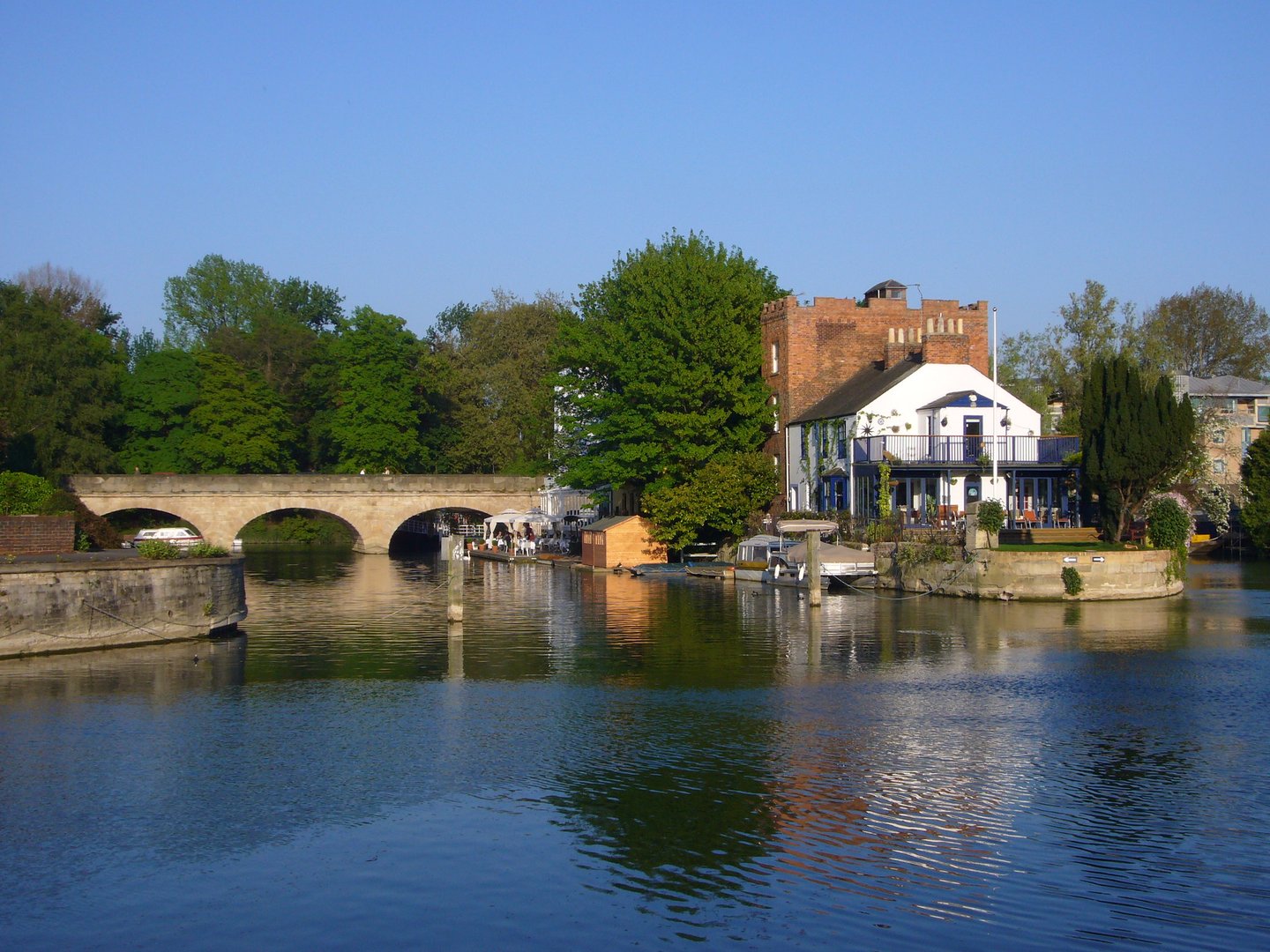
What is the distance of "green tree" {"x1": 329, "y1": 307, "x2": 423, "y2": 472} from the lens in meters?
93.9

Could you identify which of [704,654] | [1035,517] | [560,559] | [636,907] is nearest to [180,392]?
[560,559]

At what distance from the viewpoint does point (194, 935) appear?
47.6 feet

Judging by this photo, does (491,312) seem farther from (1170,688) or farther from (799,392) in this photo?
(1170,688)

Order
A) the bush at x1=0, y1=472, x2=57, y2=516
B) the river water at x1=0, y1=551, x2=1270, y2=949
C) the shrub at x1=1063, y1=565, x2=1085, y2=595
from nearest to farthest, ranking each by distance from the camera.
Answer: the river water at x1=0, y1=551, x2=1270, y2=949 < the bush at x1=0, y1=472, x2=57, y2=516 < the shrub at x1=1063, y1=565, x2=1085, y2=595

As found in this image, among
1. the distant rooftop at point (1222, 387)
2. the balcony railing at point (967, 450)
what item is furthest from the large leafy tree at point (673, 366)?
the distant rooftop at point (1222, 387)

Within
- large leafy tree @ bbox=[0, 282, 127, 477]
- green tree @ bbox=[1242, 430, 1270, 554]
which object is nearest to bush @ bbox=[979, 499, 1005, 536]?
green tree @ bbox=[1242, 430, 1270, 554]

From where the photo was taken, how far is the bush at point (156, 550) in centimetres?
3444

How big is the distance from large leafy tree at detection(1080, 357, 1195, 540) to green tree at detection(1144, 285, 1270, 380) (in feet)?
192

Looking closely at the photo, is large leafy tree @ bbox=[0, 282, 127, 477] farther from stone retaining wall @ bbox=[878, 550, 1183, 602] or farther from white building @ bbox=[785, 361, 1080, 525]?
stone retaining wall @ bbox=[878, 550, 1183, 602]

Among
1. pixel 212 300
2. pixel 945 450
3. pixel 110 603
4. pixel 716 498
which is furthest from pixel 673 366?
pixel 212 300

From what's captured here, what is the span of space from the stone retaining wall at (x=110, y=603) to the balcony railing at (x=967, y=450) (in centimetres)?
2959

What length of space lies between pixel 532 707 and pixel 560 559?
46483 millimetres

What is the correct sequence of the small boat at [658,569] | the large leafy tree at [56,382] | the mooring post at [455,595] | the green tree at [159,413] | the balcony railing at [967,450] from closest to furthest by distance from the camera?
the mooring post at [455,595], the balcony railing at [967,450], the small boat at [658,569], the large leafy tree at [56,382], the green tree at [159,413]

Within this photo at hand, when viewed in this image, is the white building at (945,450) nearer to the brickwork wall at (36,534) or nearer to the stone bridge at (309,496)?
the brickwork wall at (36,534)
